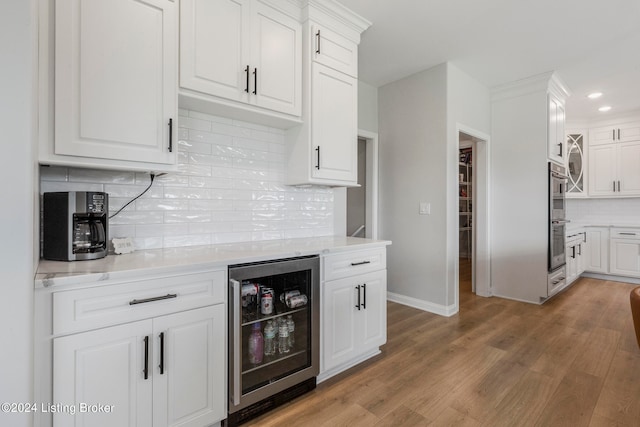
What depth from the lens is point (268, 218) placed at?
2354 mm

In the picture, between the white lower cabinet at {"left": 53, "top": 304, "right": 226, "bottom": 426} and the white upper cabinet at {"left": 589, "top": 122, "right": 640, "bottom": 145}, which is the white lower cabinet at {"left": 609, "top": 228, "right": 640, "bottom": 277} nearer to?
the white upper cabinet at {"left": 589, "top": 122, "right": 640, "bottom": 145}

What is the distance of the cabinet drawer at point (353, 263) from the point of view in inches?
78.6

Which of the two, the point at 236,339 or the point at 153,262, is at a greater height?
the point at 153,262

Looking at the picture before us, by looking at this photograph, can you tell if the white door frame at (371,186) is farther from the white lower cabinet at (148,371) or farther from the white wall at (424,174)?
the white lower cabinet at (148,371)

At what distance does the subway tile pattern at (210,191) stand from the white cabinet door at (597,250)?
4.83 metres

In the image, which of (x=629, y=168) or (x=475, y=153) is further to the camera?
(x=629, y=168)

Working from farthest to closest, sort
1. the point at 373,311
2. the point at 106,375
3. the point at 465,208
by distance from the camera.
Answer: the point at 465,208, the point at 373,311, the point at 106,375

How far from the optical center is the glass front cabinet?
5145 mm

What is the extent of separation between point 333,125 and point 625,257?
5.04m

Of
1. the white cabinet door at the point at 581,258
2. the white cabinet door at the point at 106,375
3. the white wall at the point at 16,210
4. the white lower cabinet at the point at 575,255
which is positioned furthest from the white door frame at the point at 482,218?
the white wall at the point at 16,210

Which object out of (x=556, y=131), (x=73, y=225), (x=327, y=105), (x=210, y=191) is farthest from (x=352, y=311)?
(x=556, y=131)

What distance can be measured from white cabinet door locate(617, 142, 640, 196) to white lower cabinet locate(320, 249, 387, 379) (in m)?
4.83

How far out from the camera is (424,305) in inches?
135

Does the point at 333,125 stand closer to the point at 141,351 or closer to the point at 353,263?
the point at 353,263
